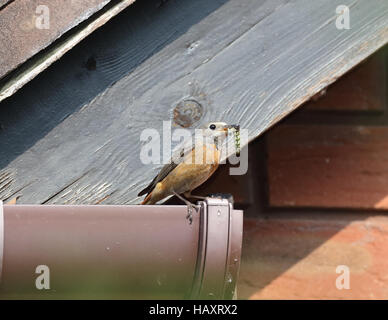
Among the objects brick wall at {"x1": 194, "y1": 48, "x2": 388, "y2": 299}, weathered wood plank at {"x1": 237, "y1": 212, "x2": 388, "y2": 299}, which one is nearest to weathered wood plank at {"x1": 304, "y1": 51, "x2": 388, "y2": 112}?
brick wall at {"x1": 194, "y1": 48, "x2": 388, "y2": 299}

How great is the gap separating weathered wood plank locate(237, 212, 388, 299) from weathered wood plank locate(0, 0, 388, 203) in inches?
25.8

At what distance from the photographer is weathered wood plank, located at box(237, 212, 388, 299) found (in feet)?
8.46

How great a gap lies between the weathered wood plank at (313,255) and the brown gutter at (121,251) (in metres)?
0.88

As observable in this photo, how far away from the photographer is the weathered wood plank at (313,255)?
102 inches

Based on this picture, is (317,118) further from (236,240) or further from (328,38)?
(236,240)

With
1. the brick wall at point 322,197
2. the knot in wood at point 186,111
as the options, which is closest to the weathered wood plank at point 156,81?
the knot in wood at point 186,111

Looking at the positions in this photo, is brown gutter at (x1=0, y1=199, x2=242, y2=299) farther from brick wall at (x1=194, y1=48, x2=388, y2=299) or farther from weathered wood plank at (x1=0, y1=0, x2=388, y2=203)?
brick wall at (x1=194, y1=48, x2=388, y2=299)

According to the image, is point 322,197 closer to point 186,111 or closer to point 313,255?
point 313,255

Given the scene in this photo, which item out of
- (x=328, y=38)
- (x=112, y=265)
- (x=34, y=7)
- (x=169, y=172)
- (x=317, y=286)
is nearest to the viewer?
(x=112, y=265)

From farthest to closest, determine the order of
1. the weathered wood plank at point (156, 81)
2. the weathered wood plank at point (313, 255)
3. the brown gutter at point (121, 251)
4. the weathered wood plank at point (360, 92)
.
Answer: the weathered wood plank at point (360, 92) < the weathered wood plank at point (313, 255) < the weathered wood plank at point (156, 81) < the brown gutter at point (121, 251)

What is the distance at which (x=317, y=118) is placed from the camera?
8.92ft

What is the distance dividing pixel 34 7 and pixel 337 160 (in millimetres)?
1253

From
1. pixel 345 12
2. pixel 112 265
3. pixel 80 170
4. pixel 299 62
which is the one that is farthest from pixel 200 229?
pixel 345 12

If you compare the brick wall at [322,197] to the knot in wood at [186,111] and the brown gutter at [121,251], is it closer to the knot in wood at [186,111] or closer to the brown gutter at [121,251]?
the knot in wood at [186,111]
